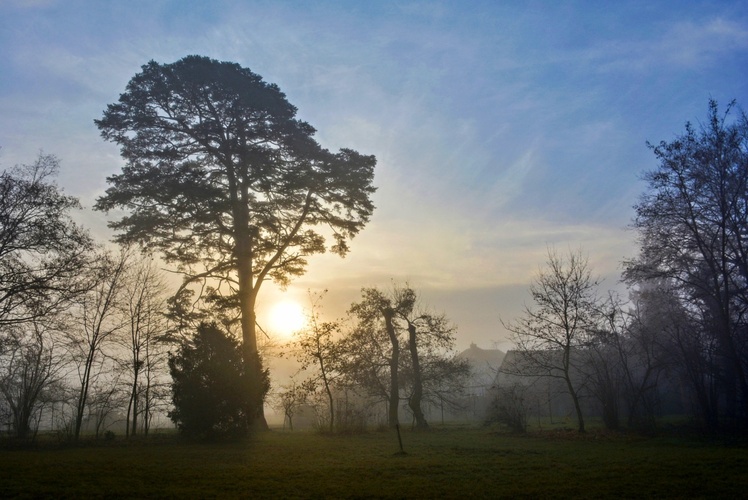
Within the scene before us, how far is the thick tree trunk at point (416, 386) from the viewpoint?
95.0ft

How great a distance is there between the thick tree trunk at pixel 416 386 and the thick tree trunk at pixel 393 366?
905 mm

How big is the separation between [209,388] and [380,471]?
929 cm

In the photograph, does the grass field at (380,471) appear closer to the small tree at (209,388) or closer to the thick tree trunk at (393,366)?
the small tree at (209,388)

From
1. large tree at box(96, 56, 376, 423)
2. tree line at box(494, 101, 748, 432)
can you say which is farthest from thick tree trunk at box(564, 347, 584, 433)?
large tree at box(96, 56, 376, 423)

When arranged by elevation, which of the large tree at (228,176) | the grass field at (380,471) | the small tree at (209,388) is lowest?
the grass field at (380,471)

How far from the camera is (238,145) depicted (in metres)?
24.2

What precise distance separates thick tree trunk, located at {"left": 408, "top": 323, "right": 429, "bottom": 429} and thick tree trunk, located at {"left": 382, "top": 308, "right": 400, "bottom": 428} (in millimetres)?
905

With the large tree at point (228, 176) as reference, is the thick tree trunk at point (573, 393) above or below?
below

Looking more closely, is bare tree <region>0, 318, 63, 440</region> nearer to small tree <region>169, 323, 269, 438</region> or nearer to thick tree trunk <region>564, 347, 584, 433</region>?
small tree <region>169, 323, 269, 438</region>

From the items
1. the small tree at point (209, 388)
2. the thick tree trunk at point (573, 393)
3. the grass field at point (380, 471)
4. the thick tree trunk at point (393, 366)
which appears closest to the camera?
the grass field at point (380, 471)

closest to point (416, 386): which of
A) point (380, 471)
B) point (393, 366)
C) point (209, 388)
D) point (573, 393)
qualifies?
point (393, 366)

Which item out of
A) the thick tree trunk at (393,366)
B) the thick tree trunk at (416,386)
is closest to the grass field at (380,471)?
the thick tree trunk at (393,366)

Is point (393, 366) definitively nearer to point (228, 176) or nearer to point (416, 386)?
point (416, 386)

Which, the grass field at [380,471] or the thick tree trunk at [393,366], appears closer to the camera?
the grass field at [380,471]
